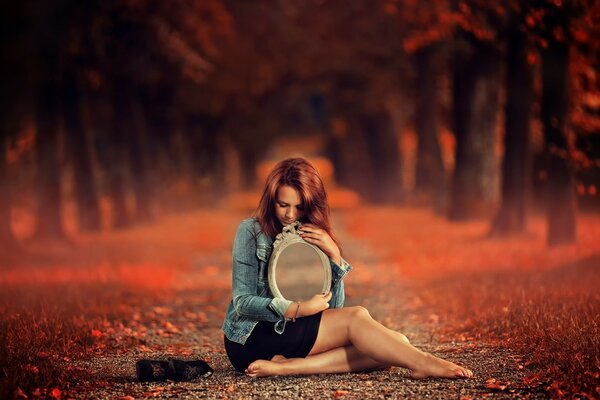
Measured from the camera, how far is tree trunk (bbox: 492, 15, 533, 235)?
650 inches

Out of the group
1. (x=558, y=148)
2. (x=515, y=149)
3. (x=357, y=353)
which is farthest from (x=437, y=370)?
(x=515, y=149)

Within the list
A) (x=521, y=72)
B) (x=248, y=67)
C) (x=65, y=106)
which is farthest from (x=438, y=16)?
(x=248, y=67)

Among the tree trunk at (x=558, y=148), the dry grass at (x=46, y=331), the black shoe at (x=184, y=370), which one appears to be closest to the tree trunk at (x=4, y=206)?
the dry grass at (x=46, y=331)

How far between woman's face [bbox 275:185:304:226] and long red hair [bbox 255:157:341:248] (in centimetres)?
2

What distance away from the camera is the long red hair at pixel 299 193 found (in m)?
5.62

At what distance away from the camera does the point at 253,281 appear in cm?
586

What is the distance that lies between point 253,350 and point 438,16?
12873mm

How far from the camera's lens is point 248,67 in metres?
26.4

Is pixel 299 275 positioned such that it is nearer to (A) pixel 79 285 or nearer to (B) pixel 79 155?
(A) pixel 79 285

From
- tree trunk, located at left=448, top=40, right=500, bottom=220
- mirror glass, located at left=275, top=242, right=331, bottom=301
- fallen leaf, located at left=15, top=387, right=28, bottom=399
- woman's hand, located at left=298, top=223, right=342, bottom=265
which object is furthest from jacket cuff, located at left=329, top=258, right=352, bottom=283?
tree trunk, located at left=448, top=40, right=500, bottom=220

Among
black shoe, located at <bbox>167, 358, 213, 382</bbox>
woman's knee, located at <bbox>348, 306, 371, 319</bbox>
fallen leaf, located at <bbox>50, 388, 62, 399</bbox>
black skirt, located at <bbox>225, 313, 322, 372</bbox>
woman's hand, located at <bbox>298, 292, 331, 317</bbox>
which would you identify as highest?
woman's hand, located at <bbox>298, 292, 331, 317</bbox>

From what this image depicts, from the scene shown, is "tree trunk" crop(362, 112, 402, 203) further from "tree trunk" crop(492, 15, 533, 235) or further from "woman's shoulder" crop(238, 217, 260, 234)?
"woman's shoulder" crop(238, 217, 260, 234)

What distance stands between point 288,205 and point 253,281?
606 millimetres

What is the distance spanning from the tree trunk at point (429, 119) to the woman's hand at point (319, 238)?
19.8 metres
